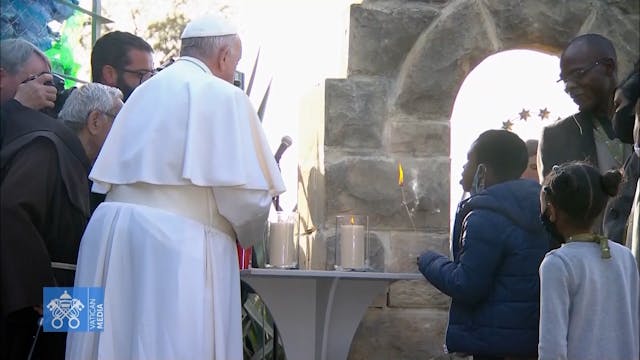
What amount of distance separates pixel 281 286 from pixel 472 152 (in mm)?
990

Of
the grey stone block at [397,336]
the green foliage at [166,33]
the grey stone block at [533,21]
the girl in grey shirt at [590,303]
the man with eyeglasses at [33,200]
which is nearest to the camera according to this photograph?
the girl in grey shirt at [590,303]

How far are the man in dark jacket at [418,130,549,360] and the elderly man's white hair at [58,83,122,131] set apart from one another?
1.50m

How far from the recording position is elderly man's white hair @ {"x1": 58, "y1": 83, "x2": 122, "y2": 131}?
443 cm

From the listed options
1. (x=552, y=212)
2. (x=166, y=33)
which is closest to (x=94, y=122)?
(x=552, y=212)

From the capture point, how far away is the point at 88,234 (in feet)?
13.3

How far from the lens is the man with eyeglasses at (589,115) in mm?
4621

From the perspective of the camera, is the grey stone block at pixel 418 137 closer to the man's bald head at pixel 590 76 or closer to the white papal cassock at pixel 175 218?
the man's bald head at pixel 590 76

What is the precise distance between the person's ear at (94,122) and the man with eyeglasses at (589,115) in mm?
1873

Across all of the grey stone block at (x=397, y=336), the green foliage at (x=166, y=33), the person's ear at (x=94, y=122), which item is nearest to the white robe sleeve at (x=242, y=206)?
the person's ear at (x=94, y=122)

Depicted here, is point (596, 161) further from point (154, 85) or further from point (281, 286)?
point (154, 85)

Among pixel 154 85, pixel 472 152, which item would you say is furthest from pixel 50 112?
pixel 472 152

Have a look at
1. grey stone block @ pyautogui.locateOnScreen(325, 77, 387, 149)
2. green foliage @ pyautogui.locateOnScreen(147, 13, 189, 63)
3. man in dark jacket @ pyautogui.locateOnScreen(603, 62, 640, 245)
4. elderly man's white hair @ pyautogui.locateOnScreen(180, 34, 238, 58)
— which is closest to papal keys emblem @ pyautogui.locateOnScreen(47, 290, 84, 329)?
elderly man's white hair @ pyautogui.locateOnScreen(180, 34, 238, 58)

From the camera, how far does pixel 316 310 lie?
187 inches

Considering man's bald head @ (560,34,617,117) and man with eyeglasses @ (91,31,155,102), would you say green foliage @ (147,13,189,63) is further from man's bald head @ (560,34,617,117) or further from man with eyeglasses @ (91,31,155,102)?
man's bald head @ (560,34,617,117)
